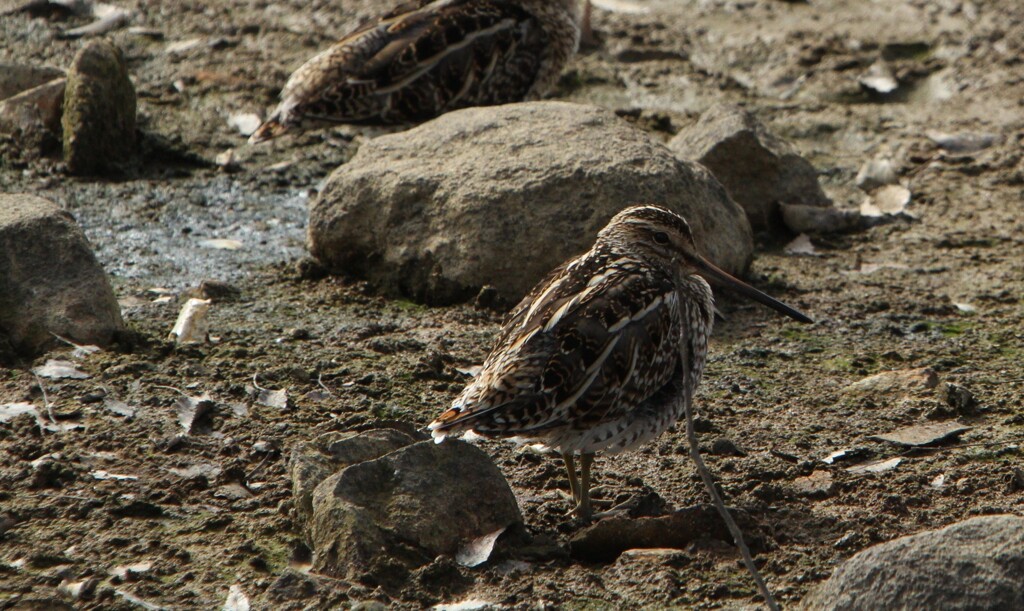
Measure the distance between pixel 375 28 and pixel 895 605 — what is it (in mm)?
5754

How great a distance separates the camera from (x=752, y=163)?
8.21m

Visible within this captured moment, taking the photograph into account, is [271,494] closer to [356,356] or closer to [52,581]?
[52,581]

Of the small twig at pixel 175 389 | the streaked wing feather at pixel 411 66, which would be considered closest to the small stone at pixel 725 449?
the small twig at pixel 175 389

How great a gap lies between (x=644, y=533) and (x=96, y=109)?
509cm

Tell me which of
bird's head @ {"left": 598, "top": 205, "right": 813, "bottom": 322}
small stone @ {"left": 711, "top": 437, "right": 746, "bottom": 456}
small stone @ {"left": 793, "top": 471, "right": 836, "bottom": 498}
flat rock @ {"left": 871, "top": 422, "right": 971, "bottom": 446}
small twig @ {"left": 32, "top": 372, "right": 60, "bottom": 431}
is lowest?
small twig @ {"left": 32, "top": 372, "right": 60, "bottom": 431}

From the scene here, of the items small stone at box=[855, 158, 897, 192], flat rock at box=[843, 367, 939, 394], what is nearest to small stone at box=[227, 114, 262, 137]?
small stone at box=[855, 158, 897, 192]

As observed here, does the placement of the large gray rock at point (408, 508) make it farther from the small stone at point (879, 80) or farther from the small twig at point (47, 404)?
the small stone at point (879, 80)

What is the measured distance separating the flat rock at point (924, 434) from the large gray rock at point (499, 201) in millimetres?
1687

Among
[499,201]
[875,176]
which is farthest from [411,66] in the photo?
[875,176]

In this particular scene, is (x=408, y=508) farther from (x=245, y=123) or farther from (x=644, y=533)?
(x=245, y=123)

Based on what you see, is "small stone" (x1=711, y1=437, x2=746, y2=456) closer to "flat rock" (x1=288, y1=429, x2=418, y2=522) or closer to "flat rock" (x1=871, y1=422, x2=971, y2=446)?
A: "flat rock" (x1=871, y1=422, x2=971, y2=446)

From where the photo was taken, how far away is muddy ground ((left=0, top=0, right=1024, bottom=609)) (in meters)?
4.76

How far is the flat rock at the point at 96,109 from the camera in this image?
8.48 metres

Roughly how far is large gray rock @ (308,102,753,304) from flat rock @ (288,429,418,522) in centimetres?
201
